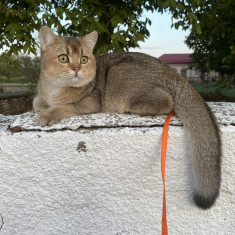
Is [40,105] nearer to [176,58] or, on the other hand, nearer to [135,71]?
[135,71]

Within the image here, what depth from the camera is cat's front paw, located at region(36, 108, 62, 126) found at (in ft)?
6.04

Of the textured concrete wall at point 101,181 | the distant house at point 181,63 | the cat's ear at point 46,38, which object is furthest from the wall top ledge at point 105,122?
the distant house at point 181,63

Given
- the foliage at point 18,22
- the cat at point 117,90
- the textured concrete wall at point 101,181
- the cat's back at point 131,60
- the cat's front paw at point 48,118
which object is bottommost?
the textured concrete wall at point 101,181

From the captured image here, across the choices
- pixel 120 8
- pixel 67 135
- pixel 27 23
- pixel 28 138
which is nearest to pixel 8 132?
pixel 28 138

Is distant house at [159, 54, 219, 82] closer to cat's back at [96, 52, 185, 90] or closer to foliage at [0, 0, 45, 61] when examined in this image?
foliage at [0, 0, 45, 61]

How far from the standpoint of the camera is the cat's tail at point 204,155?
1.56m

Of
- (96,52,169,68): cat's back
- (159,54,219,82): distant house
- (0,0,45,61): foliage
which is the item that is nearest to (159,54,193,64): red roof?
(159,54,219,82): distant house

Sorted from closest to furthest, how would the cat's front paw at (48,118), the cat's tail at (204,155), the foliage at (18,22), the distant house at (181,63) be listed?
the cat's tail at (204,155), the cat's front paw at (48,118), the foliage at (18,22), the distant house at (181,63)

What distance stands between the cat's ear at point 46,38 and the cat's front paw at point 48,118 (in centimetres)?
63

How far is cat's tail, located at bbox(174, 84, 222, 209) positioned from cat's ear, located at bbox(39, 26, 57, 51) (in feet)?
4.21

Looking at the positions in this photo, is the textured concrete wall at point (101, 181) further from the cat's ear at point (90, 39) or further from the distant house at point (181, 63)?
the distant house at point (181, 63)

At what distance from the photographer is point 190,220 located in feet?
5.82

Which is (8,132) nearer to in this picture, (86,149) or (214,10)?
(86,149)

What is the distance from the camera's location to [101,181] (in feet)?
5.71
